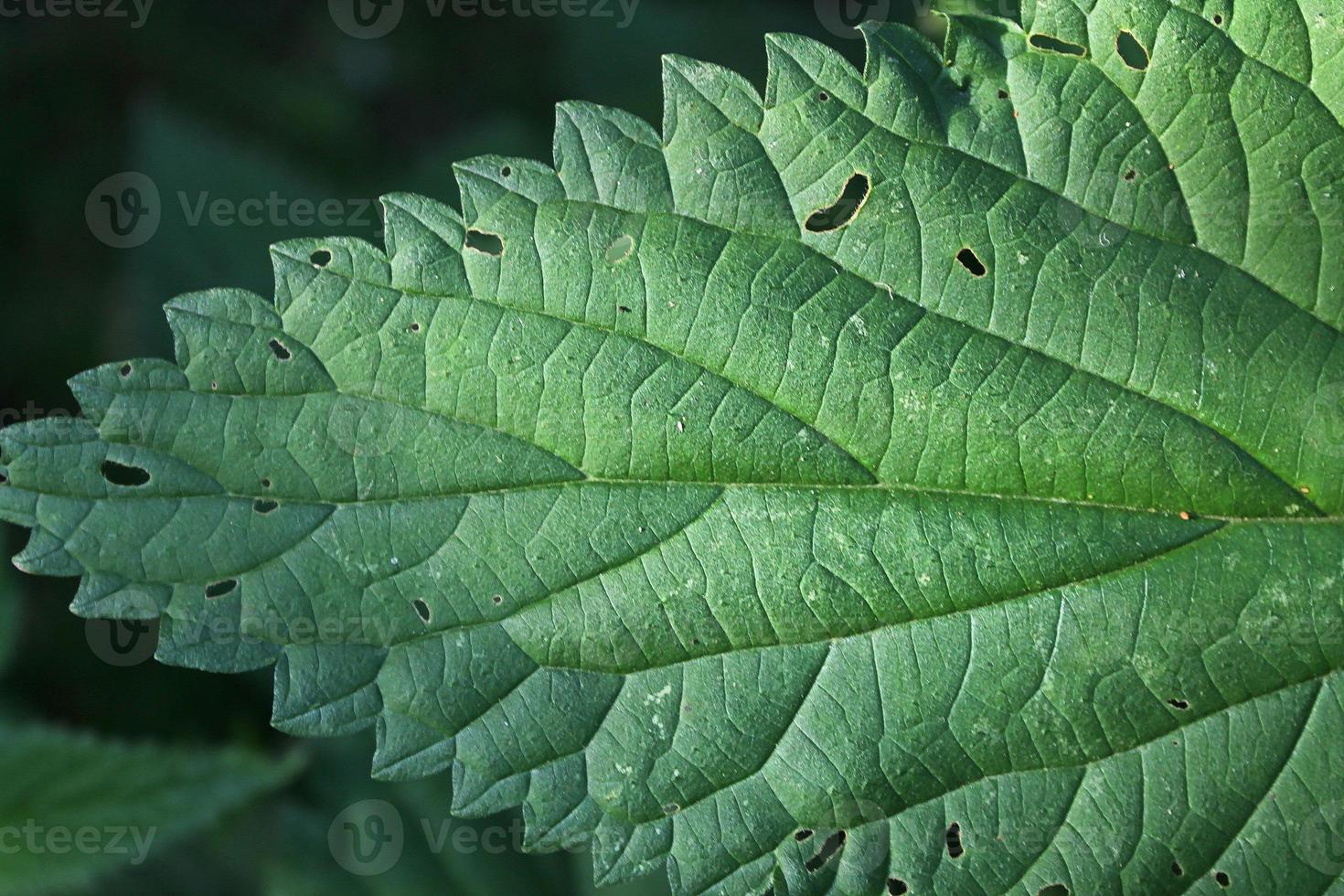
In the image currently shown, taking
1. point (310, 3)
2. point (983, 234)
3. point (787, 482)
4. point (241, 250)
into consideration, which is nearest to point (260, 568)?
point (787, 482)

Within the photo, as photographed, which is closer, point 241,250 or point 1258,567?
point 1258,567

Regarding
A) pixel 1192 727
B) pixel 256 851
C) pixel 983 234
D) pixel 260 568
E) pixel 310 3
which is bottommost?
pixel 256 851

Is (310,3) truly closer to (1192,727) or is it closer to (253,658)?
(253,658)

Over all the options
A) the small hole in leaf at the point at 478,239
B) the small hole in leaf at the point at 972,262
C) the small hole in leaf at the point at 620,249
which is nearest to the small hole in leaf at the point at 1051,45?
the small hole in leaf at the point at 972,262

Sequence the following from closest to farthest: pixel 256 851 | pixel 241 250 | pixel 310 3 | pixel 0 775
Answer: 1. pixel 0 775
2. pixel 256 851
3. pixel 241 250
4. pixel 310 3

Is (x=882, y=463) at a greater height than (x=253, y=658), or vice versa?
(x=882, y=463)

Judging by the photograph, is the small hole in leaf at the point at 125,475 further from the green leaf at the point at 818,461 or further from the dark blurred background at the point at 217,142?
the dark blurred background at the point at 217,142

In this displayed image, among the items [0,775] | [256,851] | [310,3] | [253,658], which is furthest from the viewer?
[310,3]
